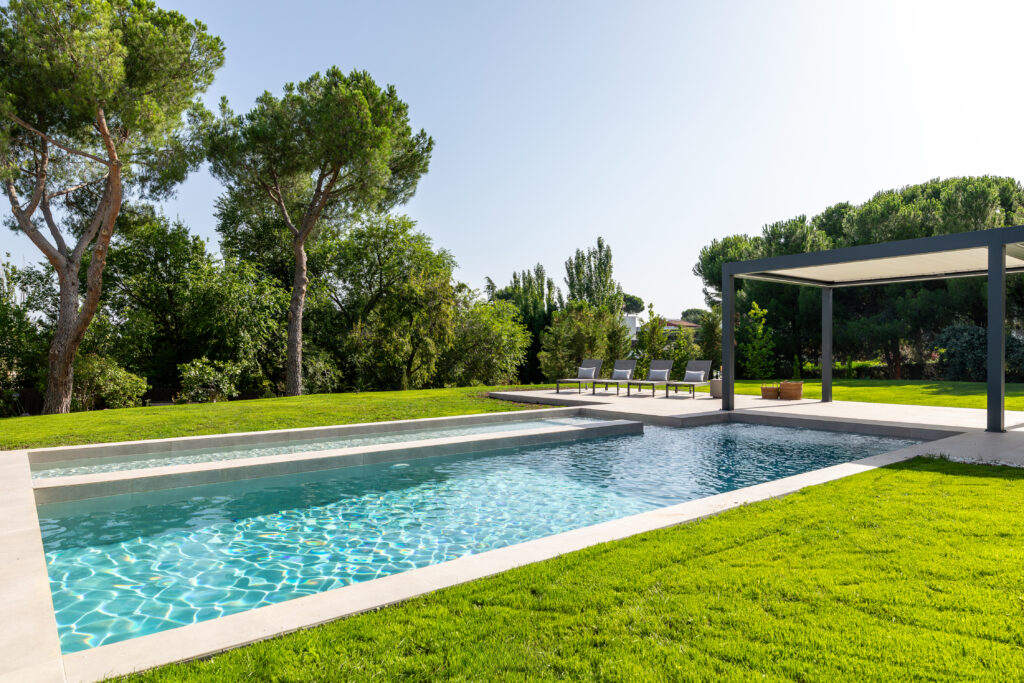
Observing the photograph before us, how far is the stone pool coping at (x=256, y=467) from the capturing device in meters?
5.93

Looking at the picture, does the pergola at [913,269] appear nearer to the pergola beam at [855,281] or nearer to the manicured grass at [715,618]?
the pergola beam at [855,281]

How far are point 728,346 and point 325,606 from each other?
10744 mm

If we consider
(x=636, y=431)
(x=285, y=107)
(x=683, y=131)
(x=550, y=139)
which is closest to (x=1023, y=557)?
(x=636, y=431)

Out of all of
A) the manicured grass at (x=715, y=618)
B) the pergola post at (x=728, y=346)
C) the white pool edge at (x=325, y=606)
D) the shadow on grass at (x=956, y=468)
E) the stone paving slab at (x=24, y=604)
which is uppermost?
the pergola post at (x=728, y=346)

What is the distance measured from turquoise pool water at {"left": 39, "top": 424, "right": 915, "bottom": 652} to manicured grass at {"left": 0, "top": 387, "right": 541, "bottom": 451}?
3.44m

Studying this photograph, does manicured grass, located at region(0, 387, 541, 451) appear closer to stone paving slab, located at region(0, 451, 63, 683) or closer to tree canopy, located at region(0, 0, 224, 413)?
stone paving slab, located at region(0, 451, 63, 683)

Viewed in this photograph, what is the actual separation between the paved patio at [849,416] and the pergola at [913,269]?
576 millimetres

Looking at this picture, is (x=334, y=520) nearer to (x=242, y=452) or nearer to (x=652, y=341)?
(x=242, y=452)

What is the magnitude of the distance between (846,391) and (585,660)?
58.0ft

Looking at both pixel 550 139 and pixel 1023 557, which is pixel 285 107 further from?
pixel 1023 557

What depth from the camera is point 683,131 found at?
1591cm

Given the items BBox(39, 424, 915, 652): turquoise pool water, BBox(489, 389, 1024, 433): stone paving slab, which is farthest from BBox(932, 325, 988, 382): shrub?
BBox(39, 424, 915, 652): turquoise pool water

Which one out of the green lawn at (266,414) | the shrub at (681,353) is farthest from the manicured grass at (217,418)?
the shrub at (681,353)

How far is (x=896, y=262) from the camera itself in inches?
423
